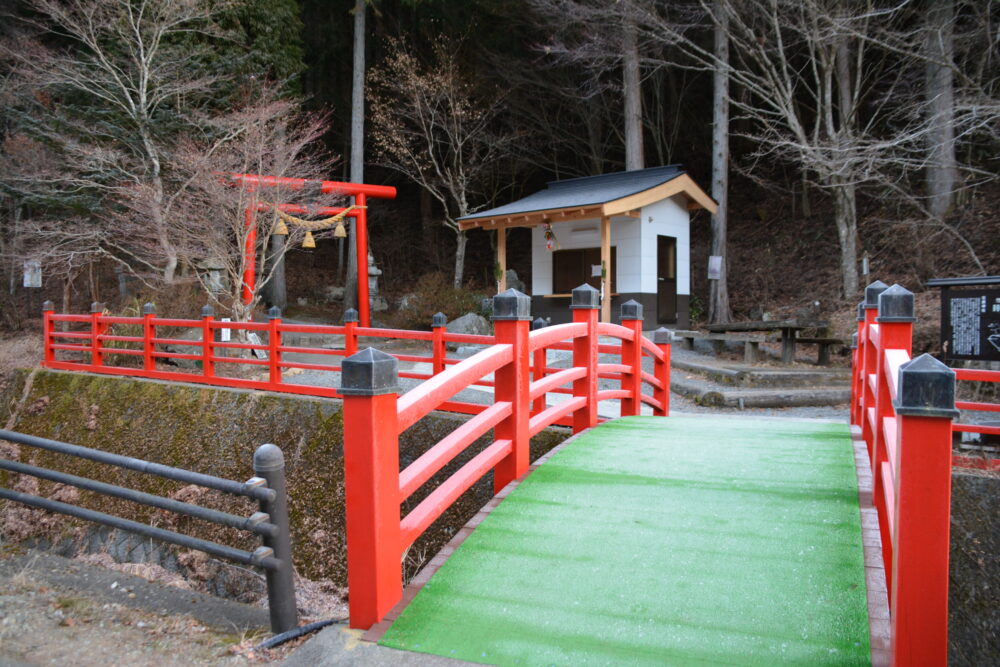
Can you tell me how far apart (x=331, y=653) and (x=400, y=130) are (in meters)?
20.9

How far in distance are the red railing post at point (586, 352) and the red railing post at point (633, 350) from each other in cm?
111

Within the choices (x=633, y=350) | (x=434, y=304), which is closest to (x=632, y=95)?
(x=434, y=304)

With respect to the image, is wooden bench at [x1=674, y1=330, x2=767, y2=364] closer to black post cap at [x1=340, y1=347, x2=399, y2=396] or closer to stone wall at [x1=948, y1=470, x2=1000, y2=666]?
stone wall at [x1=948, y1=470, x2=1000, y2=666]

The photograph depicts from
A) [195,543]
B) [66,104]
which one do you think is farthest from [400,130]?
[195,543]

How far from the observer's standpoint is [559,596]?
2.73m

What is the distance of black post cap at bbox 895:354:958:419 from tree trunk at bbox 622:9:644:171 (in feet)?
57.3

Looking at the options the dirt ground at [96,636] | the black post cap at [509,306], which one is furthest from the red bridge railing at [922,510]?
the dirt ground at [96,636]

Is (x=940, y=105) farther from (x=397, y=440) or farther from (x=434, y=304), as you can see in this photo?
(x=397, y=440)

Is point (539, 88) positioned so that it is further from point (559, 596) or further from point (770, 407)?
point (559, 596)

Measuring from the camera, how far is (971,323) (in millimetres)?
6219

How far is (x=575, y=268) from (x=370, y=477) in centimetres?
1434

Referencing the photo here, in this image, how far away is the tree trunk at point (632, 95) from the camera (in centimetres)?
1822

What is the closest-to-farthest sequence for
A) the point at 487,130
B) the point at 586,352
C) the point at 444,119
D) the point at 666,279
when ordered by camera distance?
the point at 586,352, the point at 666,279, the point at 444,119, the point at 487,130

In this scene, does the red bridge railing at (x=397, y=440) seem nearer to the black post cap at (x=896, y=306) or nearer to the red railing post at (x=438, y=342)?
the black post cap at (x=896, y=306)
